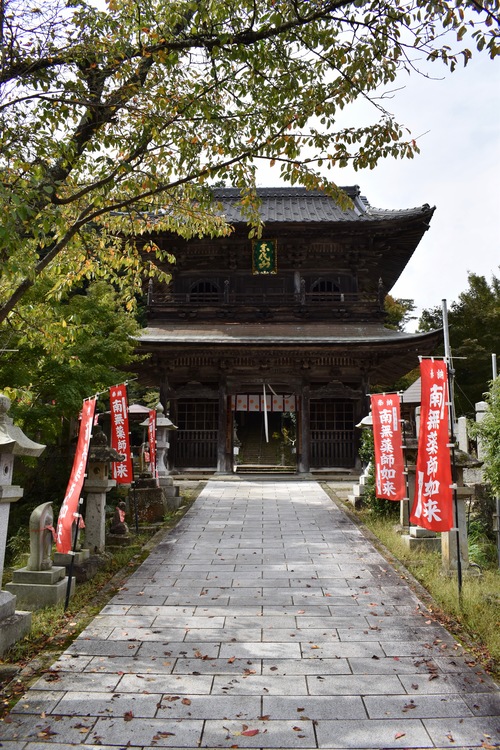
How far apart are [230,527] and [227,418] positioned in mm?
8009

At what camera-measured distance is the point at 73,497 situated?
Answer: 6355mm

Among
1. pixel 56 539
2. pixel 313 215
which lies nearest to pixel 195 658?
pixel 56 539

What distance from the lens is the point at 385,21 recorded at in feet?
17.5

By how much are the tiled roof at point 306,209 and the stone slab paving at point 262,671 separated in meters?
13.6

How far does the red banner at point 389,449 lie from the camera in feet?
31.4

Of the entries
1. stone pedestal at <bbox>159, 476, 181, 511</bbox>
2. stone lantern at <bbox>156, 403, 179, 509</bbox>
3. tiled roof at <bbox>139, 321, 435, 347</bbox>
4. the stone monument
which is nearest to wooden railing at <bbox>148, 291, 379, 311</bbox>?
tiled roof at <bbox>139, 321, 435, 347</bbox>

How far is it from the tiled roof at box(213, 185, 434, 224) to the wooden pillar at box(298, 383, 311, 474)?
597 cm

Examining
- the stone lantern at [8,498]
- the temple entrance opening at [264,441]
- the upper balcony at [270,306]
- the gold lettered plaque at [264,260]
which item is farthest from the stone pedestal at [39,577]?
the temple entrance opening at [264,441]

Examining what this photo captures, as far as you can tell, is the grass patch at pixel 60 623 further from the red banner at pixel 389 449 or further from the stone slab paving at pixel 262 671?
the red banner at pixel 389 449

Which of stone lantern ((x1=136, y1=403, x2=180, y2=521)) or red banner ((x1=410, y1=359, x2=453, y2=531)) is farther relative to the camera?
stone lantern ((x1=136, y1=403, x2=180, y2=521))

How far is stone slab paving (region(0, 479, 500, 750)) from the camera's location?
3.49 meters

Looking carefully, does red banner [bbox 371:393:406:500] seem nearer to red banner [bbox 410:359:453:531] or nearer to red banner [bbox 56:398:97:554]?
red banner [bbox 410:359:453:531]

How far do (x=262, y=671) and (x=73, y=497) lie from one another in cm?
314

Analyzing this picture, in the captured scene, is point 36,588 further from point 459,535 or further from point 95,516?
point 459,535
